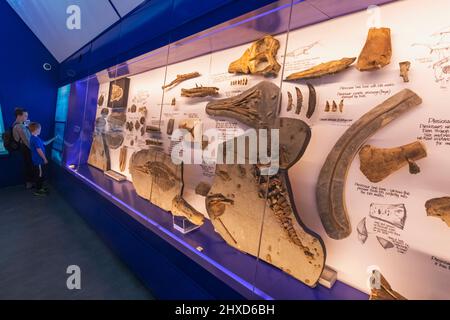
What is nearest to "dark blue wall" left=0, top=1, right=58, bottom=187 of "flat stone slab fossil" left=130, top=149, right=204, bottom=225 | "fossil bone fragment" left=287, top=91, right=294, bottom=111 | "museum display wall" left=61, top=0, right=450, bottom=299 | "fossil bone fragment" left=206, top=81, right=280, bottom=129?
"flat stone slab fossil" left=130, top=149, right=204, bottom=225

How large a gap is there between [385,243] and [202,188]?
113 cm

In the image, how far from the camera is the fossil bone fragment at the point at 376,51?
102cm

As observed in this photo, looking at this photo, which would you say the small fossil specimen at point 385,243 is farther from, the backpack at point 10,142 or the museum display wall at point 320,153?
the backpack at point 10,142

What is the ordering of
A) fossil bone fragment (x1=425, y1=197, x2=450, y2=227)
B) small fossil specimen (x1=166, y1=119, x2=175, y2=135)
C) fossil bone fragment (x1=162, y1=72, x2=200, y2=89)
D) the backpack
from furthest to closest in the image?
1. the backpack
2. small fossil specimen (x1=166, y1=119, x2=175, y2=135)
3. fossil bone fragment (x1=162, y1=72, x2=200, y2=89)
4. fossil bone fragment (x1=425, y1=197, x2=450, y2=227)


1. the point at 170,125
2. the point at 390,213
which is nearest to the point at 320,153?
the point at 390,213

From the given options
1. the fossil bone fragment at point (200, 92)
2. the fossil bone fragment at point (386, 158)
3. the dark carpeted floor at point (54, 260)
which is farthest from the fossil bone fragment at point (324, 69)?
the dark carpeted floor at point (54, 260)

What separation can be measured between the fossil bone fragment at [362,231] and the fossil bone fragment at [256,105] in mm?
668

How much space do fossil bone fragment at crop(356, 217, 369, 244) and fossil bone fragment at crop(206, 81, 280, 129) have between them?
0.67 meters

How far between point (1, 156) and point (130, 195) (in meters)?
4.47

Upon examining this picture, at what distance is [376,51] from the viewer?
1.03 meters

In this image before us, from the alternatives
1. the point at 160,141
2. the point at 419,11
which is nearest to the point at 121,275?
the point at 160,141

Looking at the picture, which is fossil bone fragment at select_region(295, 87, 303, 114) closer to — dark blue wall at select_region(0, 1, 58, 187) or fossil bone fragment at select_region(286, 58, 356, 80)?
fossil bone fragment at select_region(286, 58, 356, 80)

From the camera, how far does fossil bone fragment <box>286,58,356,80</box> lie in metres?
→ 1.12

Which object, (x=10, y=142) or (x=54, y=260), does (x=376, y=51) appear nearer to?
(x=54, y=260)
